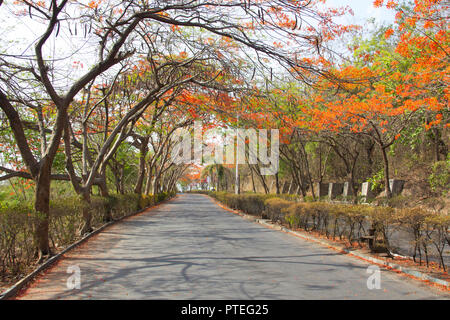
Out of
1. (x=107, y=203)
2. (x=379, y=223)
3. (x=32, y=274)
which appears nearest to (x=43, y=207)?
(x=32, y=274)

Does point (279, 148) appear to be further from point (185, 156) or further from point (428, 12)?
point (185, 156)

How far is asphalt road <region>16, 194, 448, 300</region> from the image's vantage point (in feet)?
19.3

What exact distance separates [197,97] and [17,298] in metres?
12.6

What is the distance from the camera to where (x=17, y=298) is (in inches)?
228

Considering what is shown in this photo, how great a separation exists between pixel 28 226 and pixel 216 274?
3.88 meters

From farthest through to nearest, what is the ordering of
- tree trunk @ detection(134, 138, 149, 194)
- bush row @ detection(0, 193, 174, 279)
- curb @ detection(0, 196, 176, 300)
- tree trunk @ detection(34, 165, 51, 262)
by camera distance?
1. tree trunk @ detection(134, 138, 149, 194)
2. tree trunk @ detection(34, 165, 51, 262)
3. bush row @ detection(0, 193, 174, 279)
4. curb @ detection(0, 196, 176, 300)

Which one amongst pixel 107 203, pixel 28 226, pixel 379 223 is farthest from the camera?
pixel 107 203

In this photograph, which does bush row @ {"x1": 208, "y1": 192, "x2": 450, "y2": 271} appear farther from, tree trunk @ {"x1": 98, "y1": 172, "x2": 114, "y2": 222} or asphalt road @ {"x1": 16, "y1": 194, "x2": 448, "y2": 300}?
tree trunk @ {"x1": 98, "y1": 172, "x2": 114, "y2": 222}

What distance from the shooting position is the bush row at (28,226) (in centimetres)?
711

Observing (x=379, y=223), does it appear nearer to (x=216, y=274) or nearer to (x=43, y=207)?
(x=216, y=274)

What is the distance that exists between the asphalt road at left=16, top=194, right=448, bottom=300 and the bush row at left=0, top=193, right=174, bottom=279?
623 millimetres

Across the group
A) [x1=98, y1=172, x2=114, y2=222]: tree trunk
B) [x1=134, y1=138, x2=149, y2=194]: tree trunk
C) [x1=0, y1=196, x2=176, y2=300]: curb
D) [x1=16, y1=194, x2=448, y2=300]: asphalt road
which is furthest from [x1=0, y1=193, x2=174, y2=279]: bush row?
[x1=134, y1=138, x2=149, y2=194]: tree trunk

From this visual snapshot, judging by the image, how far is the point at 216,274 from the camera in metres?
7.07
